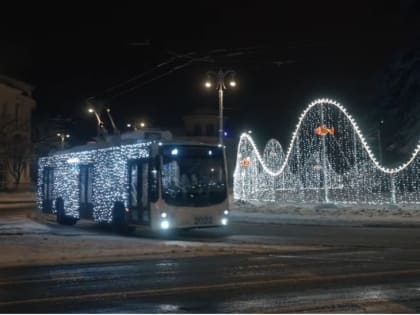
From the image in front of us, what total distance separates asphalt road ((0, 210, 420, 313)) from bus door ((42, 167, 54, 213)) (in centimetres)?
1556

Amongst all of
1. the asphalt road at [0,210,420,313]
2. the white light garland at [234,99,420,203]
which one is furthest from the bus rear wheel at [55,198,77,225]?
the asphalt road at [0,210,420,313]

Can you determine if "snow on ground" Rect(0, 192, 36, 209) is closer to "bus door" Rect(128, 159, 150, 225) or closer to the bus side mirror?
"bus door" Rect(128, 159, 150, 225)

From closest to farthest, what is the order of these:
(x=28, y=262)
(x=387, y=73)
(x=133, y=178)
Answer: (x=28, y=262) → (x=133, y=178) → (x=387, y=73)

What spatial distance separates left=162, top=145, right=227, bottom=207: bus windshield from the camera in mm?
22016

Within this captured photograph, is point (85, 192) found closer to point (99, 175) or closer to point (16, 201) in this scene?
point (99, 175)

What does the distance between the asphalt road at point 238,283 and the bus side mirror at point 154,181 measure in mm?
4803

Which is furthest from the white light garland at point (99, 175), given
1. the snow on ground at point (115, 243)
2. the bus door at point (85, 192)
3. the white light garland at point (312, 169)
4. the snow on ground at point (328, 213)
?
the white light garland at point (312, 169)

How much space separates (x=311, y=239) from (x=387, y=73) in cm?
4073

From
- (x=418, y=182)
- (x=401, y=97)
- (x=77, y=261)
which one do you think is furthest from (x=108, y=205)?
(x=401, y=97)

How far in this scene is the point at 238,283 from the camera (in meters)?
12.0

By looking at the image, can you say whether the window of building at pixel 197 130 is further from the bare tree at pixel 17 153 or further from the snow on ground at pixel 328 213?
the snow on ground at pixel 328 213

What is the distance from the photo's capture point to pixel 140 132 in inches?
961

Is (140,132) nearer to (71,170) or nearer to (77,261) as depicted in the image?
(71,170)

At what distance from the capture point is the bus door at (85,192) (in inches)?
1057
